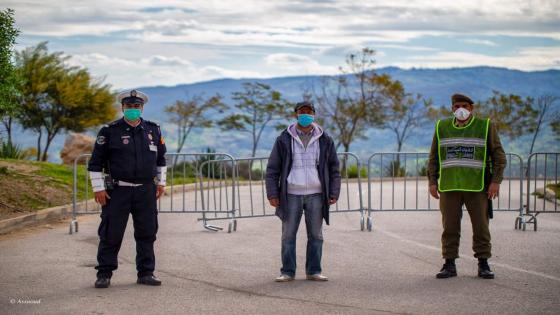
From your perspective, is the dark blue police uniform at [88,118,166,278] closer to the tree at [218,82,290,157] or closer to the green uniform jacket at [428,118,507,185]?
the green uniform jacket at [428,118,507,185]

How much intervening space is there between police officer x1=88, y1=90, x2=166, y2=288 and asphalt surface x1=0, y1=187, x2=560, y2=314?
316 mm

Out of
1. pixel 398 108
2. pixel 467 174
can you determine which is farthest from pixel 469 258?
pixel 398 108

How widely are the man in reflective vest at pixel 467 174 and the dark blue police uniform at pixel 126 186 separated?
315 cm

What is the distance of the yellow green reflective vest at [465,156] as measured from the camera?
1025 cm

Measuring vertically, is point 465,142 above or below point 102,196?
above

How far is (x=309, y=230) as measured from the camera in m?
10.1

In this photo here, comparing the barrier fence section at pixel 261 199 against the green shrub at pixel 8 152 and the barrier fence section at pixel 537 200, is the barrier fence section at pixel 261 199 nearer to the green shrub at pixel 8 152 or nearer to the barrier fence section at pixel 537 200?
the barrier fence section at pixel 537 200

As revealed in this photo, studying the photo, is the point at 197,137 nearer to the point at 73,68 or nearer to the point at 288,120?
the point at 288,120

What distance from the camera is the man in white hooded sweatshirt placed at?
9977 mm

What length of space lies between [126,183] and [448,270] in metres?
3.60

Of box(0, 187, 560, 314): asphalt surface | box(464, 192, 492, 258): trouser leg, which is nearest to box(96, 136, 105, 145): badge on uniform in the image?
box(0, 187, 560, 314): asphalt surface

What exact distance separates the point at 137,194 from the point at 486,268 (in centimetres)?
383

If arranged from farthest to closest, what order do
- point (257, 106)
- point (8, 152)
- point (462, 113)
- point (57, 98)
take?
point (257, 106) → point (57, 98) → point (8, 152) → point (462, 113)

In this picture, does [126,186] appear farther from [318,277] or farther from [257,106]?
[257,106]
